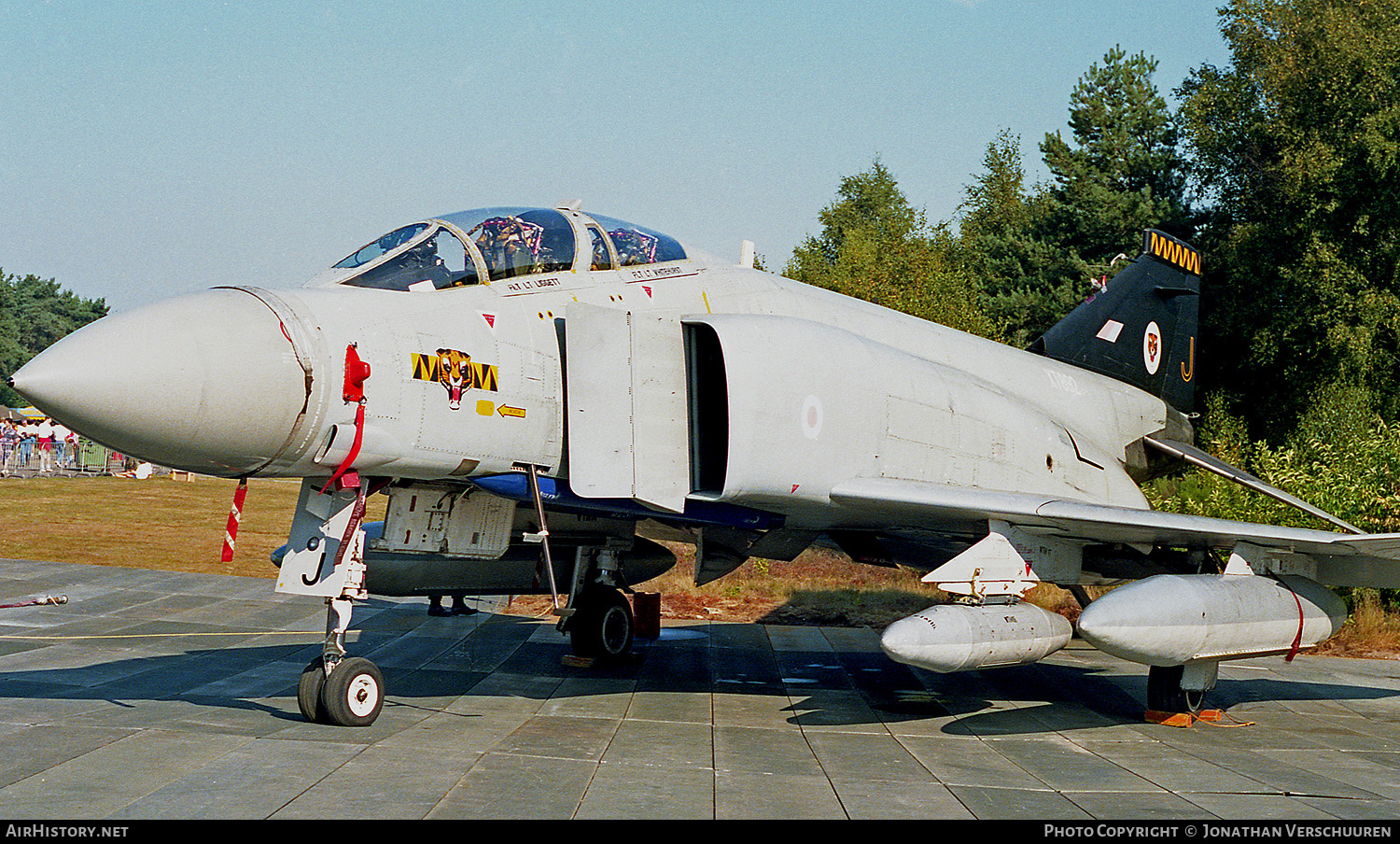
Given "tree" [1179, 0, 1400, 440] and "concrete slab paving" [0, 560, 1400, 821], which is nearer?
"concrete slab paving" [0, 560, 1400, 821]

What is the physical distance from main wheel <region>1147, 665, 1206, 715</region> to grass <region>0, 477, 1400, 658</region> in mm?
6934

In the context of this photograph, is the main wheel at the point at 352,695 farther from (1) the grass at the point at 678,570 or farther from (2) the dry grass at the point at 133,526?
(2) the dry grass at the point at 133,526

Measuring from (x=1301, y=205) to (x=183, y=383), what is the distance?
30539mm

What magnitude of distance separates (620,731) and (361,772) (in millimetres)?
2252

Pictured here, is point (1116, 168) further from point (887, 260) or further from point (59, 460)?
point (59, 460)

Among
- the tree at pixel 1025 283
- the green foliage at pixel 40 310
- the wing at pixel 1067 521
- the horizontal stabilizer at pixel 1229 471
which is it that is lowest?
the wing at pixel 1067 521

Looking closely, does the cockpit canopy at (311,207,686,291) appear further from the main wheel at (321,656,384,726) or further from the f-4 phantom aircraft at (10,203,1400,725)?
the main wheel at (321,656,384,726)

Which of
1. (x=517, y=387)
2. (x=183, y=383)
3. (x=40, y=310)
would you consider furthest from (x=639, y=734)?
(x=40, y=310)

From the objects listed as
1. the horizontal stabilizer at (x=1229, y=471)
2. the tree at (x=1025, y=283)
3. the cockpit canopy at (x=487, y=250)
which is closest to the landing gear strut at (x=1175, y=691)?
the horizontal stabilizer at (x=1229, y=471)

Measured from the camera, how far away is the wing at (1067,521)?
8.39 meters

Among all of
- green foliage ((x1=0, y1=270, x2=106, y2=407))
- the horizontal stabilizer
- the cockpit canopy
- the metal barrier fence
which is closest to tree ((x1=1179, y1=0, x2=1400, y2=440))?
the horizontal stabilizer

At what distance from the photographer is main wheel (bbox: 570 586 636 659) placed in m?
11.2

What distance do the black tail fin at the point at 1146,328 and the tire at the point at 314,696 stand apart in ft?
31.0

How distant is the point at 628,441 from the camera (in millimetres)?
7988
